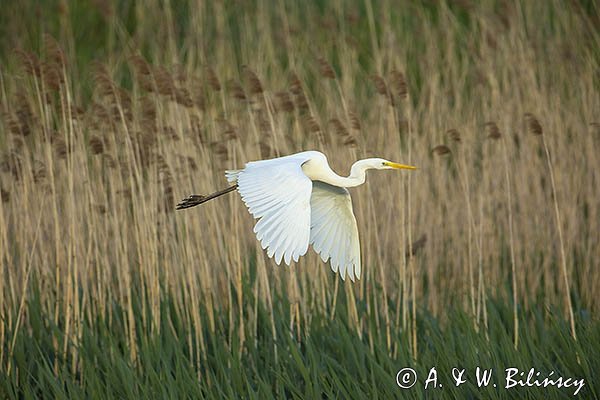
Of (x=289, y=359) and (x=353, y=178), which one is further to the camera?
(x=289, y=359)

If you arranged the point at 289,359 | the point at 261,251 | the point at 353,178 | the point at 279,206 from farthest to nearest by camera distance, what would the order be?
the point at 261,251, the point at 289,359, the point at 353,178, the point at 279,206

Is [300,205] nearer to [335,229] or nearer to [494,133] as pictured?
[335,229]

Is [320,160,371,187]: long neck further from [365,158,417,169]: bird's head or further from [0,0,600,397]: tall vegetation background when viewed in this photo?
[0,0,600,397]: tall vegetation background

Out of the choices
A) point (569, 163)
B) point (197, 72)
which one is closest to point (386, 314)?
point (569, 163)

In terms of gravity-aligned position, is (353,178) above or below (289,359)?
Answer: above

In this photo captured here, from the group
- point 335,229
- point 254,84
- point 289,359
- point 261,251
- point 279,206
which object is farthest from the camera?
point 261,251

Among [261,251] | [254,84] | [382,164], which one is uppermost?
[254,84]

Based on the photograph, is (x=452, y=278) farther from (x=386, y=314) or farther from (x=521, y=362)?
(x=521, y=362)

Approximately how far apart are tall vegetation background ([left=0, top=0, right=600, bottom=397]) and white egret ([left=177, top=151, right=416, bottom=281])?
0.41 metres

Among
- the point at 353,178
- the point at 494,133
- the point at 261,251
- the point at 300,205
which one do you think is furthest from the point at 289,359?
the point at 494,133

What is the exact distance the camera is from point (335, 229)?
3732 millimetres

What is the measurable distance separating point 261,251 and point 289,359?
21.1 inches

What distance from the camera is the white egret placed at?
2.97 meters

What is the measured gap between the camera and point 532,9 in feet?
22.1
